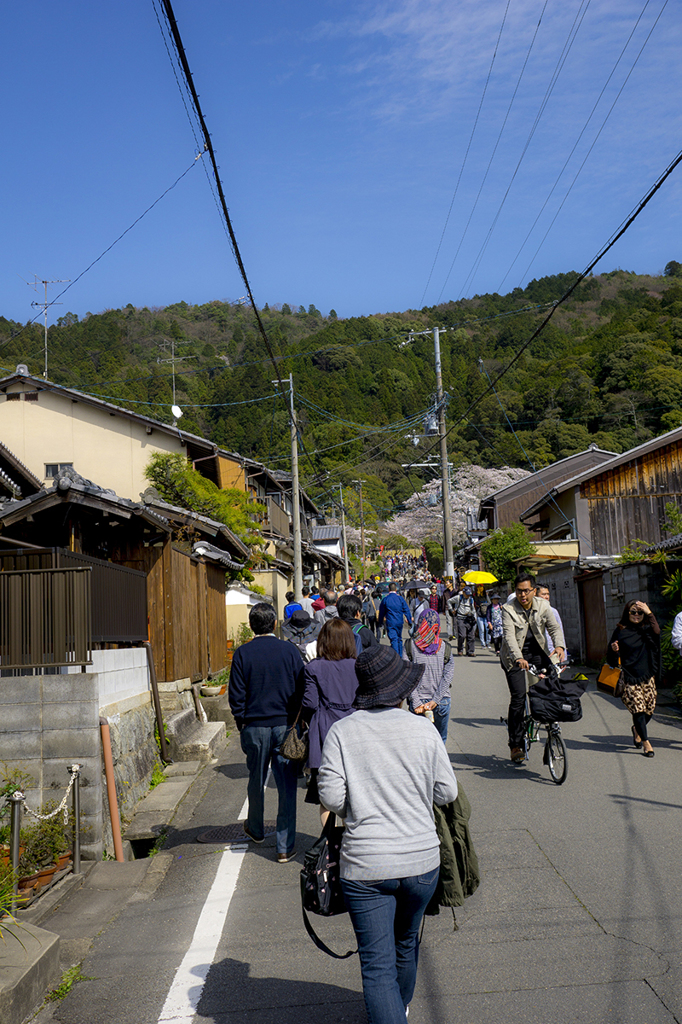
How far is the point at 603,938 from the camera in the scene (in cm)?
436

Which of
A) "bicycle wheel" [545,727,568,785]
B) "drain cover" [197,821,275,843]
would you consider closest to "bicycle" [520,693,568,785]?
"bicycle wheel" [545,727,568,785]

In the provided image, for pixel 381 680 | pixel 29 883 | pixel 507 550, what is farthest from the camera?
pixel 507 550

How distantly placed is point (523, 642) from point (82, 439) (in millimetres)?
21872

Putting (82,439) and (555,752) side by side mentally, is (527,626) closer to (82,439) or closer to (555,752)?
(555,752)

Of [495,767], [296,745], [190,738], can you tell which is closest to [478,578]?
[190,738]

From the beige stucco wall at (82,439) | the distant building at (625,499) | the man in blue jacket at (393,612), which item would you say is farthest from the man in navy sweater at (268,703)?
the distant building at (625,499)

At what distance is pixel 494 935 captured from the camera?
4531 millimetres

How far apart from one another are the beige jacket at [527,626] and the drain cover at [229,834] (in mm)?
2990

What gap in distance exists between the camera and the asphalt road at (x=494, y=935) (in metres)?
3.79

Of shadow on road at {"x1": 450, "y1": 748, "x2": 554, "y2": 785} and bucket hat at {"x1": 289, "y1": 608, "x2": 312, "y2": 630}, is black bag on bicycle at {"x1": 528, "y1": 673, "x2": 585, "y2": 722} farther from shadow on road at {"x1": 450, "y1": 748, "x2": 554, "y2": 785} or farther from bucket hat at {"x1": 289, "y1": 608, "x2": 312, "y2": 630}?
bucket hat at {"x1": 289, "y1": 608, "x2": 312, "y2": 630}

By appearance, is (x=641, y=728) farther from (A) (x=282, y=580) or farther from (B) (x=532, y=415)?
(B) (x=532, y=415)

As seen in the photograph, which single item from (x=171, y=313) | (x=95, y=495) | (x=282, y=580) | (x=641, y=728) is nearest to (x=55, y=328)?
(x=282, y=580)

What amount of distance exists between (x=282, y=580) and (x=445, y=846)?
1126 inches

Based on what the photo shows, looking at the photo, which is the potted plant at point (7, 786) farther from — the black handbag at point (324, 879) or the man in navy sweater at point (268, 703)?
the black handbag at point (324, 879)
